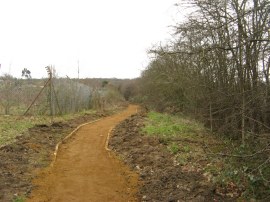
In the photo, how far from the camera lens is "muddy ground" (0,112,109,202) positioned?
7688mm

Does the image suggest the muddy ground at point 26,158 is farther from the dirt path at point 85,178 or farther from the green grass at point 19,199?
the dirt path at point 85,178

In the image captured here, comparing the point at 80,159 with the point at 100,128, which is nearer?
the point at 80,159

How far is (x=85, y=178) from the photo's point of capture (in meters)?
8.96

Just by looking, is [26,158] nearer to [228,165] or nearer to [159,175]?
[159,175]

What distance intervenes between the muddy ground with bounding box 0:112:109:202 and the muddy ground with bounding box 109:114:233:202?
236 cm

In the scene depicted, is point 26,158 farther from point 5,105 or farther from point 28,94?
point 28,94

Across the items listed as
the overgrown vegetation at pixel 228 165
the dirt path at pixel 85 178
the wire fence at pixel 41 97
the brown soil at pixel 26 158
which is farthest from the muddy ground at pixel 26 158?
the wire fence at pixel 41 97

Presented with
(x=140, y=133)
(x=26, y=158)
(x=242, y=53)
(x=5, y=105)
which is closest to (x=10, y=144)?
(x=26, y=158)

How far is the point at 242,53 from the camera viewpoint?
36.4 feet

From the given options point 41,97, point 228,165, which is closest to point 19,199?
point 228,165

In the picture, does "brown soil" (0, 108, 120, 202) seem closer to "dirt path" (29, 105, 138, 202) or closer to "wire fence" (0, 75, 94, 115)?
"dirt path" (29, 105, 138, 202)

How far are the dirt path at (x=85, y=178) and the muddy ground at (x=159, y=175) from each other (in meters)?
0.33

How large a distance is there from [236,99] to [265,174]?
3.29 metres

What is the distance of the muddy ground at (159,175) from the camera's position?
709cm
